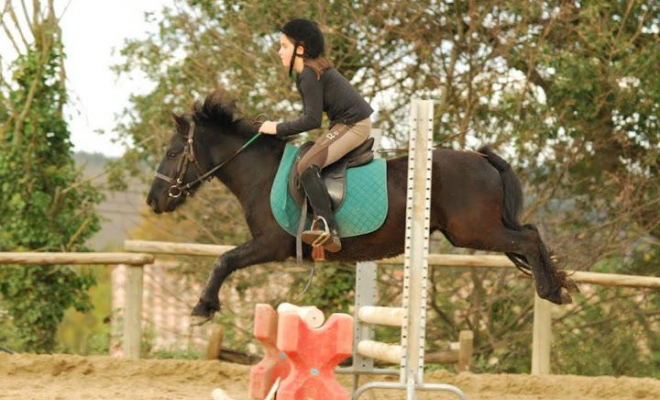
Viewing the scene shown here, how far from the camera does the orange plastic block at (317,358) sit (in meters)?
5.16

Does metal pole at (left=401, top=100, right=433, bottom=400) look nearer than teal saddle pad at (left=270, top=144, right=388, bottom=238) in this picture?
Yes

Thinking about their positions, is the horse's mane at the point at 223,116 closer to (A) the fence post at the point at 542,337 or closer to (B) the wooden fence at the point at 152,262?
(B) the wooden fence at the point at 152,262

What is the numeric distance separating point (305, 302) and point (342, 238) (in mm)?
3635

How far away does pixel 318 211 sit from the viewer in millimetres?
6160

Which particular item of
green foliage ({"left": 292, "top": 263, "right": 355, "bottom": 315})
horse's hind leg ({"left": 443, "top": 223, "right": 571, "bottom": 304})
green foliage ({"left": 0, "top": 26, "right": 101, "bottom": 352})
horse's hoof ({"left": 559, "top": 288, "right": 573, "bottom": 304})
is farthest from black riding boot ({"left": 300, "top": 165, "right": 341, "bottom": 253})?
green foliage ({"left": 0, "top": 26, "right": 101, "bottom": 352})

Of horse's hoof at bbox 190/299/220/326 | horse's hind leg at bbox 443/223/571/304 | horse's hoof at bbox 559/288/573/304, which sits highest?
horse's hind leg at bbox 443/223/571/304

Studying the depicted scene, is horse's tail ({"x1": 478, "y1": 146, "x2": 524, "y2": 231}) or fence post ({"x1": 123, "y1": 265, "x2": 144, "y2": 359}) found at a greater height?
horse's tail ({"x1": 478, "y1": 146, "x2": 524, "y2": 231})

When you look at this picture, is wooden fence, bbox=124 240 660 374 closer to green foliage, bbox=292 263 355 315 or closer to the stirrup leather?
green foliage, bbox=292 263 355 315

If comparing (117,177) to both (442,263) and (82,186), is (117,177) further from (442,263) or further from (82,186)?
(442,263)

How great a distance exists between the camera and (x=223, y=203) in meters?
10.2

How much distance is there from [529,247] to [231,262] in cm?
177

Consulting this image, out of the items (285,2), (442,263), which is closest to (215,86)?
(285,2)

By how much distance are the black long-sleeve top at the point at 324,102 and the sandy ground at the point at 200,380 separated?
1913mm

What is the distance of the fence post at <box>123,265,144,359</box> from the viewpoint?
8023mm
